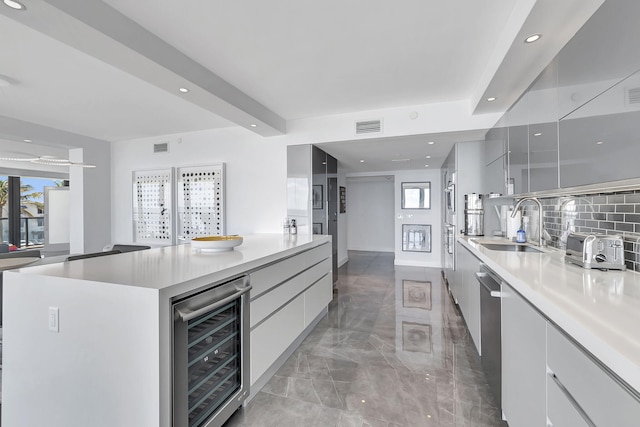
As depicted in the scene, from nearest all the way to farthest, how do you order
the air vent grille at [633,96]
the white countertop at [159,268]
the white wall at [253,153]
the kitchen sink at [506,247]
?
the air vent grille at [633,96] < the white countertop at [159,268] < the kitchen sink at [506,247] < the white wall at [253,153]

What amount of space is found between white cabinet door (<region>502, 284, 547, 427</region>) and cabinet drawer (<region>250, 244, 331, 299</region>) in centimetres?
151

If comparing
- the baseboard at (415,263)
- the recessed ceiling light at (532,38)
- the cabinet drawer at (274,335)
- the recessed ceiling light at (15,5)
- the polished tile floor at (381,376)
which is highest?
the recessed ceiling light at (532,38)

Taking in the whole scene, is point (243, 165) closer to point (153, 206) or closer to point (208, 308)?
point (153, 206)

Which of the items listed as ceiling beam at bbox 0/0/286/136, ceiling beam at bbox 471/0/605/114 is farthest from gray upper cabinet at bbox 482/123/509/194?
ceiling beam at bbox 0/0/286/136

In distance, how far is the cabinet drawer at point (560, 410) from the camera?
928 mm

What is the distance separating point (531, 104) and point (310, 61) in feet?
5.73

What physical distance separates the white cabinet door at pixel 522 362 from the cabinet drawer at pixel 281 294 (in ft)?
4.95

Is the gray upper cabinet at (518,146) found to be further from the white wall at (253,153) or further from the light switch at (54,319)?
the light switch at (54,319)

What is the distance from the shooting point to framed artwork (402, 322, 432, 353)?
9.00ft

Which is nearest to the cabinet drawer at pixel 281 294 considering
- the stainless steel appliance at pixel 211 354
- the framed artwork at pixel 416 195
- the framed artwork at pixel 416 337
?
the stainless steel appliance at pixel 211 354

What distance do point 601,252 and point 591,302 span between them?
2.51 feet

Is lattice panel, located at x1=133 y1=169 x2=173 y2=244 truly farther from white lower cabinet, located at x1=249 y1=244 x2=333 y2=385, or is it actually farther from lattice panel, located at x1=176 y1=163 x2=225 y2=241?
white lower cabinet, located at x1=249 y1=244 x2=333 y2=385

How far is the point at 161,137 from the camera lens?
5.02m

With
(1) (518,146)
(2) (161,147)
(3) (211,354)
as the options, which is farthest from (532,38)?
(2) (161,147)
